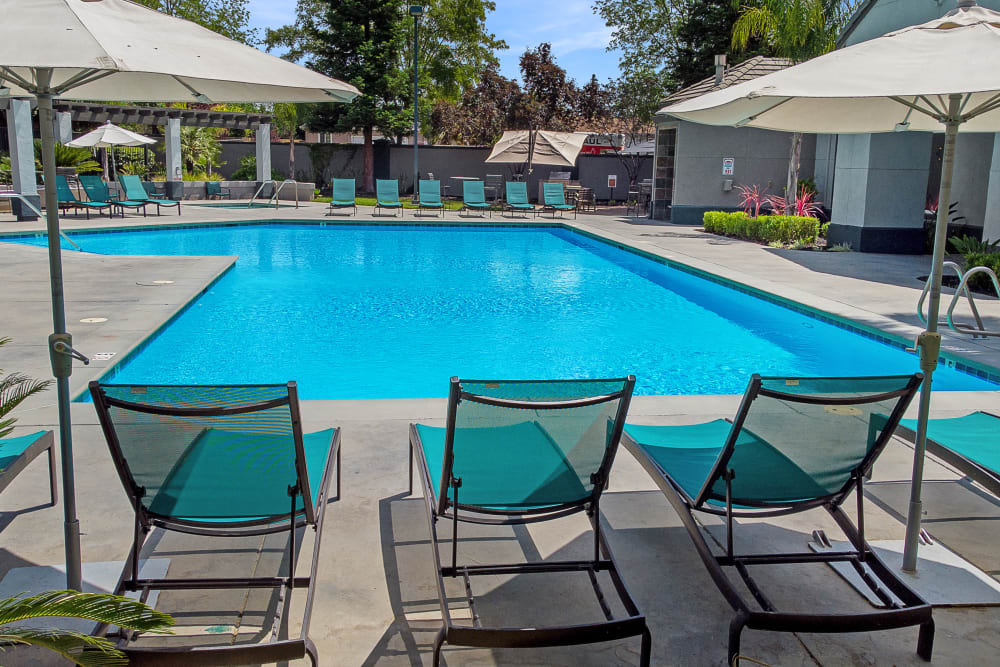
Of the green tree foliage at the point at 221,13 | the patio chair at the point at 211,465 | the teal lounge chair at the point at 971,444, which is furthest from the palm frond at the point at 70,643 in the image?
the green tree foliage at the point at 221,13

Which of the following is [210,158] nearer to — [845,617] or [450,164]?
[450,164]

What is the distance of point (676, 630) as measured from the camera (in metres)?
2.69

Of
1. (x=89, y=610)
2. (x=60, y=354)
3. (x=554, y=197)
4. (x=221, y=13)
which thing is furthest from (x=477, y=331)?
(x=221, y=13)

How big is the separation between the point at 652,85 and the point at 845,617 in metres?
30.0

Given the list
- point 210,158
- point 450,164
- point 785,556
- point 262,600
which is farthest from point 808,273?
point 210,158

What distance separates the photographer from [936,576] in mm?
3051

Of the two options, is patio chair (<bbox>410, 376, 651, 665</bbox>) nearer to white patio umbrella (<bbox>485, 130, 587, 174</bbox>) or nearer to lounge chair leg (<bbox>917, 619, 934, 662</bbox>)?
lounge chair leg (<bbox>917, 619, 934, 662</bbox>)

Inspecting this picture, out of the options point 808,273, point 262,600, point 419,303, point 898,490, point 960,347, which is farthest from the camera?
point 808,273

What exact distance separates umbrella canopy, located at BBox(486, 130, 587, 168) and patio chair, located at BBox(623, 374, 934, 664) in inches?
790

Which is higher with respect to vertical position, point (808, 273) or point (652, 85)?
point (652, 85)

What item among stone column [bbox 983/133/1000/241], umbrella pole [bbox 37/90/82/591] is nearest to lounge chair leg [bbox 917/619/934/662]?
umbrella pole [bbox 37/90/82/591]

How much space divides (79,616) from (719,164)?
66.5ft

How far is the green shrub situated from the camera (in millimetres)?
9383

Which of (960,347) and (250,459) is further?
(960,347)
